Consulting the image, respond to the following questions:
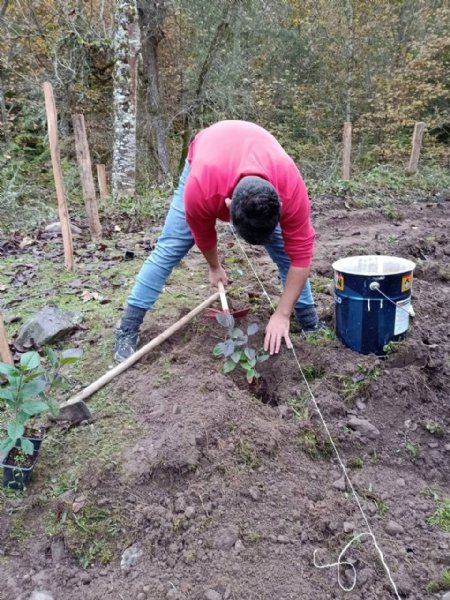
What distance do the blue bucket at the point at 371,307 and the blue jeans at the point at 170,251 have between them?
40 centimetres

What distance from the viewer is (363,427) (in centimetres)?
231

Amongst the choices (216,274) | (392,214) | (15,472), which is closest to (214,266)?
(216,274)

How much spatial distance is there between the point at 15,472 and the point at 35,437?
15cm

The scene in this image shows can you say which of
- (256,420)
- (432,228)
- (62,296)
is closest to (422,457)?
(256,420)

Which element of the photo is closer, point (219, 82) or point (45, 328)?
point (45, 328)

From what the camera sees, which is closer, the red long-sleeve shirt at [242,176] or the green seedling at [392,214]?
the red long-sleeve shirt at [242,176]

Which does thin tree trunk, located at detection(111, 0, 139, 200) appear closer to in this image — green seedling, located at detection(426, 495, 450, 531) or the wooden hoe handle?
the wooden hoe handle

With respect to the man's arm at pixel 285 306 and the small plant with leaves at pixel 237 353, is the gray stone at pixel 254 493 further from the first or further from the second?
the man's arm at pixel 285 306

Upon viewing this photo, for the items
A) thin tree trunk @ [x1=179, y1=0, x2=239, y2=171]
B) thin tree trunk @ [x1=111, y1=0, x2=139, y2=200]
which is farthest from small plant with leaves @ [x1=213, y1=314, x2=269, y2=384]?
thin tree trunk @ [x1=179, y1=0, x2=239, y2=171]

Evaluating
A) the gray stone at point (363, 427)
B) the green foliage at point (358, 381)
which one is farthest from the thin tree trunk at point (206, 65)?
the gray stone at point (363, 427)

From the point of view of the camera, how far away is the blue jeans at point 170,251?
267cm

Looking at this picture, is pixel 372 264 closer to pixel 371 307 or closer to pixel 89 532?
pixel 371 307

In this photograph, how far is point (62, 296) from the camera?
3.93 metres

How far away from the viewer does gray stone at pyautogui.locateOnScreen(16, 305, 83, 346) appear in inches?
121
